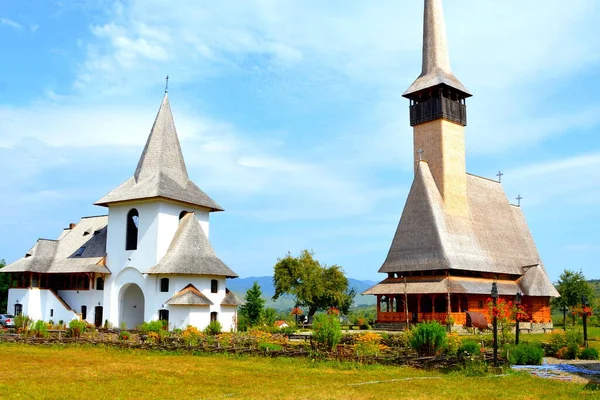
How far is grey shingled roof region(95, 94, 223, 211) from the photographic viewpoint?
132 ft

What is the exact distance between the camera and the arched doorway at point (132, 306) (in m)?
41.2

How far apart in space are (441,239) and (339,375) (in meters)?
27.1

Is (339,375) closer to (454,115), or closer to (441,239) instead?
(441,239)

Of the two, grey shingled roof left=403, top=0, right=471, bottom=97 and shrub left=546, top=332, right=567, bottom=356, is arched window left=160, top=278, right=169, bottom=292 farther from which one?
grey shingled roof left=403, top=0, right=471, bottom=97

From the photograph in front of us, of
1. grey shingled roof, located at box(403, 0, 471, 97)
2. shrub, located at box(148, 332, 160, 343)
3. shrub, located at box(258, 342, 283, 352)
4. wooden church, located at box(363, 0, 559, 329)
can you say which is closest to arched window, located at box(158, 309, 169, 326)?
shrub, located at box(148, 332, 160, 343)

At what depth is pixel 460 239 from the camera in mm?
44094

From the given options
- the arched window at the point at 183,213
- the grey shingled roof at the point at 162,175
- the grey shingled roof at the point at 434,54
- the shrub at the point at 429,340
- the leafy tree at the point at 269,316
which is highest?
the grey shingled roof at the point at 434,54

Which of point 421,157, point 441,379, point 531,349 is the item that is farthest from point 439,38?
point 441,379

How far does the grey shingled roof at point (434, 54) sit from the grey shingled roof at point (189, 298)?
77.6ft

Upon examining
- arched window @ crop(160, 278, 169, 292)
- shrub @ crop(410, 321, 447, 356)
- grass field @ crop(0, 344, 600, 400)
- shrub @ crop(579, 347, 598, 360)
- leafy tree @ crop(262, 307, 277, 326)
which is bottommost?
leafy tree @ crop(262, 307, 277, 326)

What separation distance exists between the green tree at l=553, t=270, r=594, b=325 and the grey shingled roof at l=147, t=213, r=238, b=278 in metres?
34.1

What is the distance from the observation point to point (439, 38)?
165 feet

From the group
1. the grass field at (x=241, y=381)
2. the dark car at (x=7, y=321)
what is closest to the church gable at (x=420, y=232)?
the grass field at (x=241, y=381)

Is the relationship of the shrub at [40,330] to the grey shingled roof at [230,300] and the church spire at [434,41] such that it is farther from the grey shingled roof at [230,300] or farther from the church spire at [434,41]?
the church spire at [434,41]
